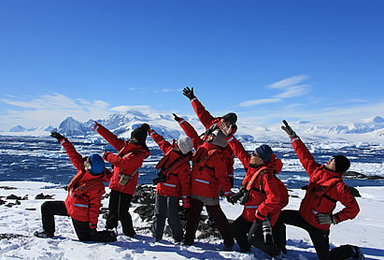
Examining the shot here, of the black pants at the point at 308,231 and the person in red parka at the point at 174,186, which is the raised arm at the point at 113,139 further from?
the black pants at the point at 308,231

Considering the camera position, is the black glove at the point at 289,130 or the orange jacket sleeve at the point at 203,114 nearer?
the black glove at the point at 289,130

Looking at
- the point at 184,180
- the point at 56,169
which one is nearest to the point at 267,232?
the point at 184,180

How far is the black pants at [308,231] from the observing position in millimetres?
3387

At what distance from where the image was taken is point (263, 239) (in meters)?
3.36

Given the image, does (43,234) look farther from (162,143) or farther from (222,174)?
(222,174)

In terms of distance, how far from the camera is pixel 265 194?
11.5 feet

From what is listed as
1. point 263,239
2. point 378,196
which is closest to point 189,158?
point 263,239

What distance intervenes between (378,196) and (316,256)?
911 cm

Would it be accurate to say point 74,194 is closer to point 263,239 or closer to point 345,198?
point 263,239

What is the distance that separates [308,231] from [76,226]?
9.69ft

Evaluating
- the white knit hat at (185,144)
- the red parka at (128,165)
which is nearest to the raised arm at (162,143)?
the red parka at (128,165)

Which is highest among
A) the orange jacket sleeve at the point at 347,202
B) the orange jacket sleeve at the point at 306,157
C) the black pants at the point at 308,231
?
the orange jacket sleeve at the point at 306,157

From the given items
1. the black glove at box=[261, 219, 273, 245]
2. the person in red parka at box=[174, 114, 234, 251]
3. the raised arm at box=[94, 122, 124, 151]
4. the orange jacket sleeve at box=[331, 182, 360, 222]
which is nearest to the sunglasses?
the raised arm at box=[94, 122, 124, 151]

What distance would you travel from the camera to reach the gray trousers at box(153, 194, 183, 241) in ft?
13.0
